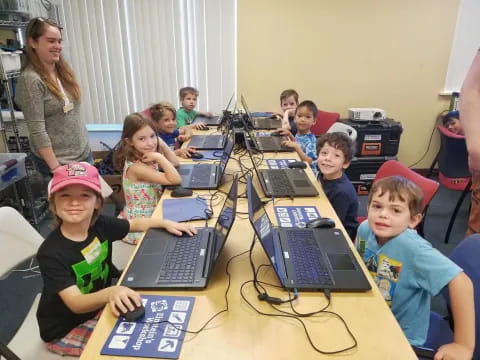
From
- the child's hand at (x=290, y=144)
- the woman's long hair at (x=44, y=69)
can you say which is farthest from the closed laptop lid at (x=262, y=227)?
the woman's long hair at (x=44, y=69)

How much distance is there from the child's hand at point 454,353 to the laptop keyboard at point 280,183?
0.92 metres

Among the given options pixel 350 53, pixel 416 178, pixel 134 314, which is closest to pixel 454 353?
pixel 134 314

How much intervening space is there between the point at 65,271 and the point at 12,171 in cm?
165

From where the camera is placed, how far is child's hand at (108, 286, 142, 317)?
3.17 feet

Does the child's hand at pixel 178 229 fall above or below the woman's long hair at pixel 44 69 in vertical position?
below

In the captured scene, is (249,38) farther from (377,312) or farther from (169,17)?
(377,312)

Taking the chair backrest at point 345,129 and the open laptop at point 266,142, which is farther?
the chair backrest at point 345,129

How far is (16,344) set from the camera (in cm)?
122

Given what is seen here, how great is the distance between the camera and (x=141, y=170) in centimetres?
181

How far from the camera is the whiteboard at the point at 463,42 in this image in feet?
12.1

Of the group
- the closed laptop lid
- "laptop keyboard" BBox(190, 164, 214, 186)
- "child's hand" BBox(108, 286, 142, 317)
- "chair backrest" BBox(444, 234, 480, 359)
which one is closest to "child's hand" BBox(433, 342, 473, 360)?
"chair backrest" BBox(444, 234, 480, 359)

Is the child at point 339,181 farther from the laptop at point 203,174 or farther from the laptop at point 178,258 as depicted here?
the laptop at point 178,258

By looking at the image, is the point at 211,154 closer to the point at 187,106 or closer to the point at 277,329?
the point at 187,106

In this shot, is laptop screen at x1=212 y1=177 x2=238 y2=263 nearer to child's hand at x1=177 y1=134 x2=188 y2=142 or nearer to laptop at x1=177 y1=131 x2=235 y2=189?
laptop at x1=177 y1=131 x2=235 y2=189
